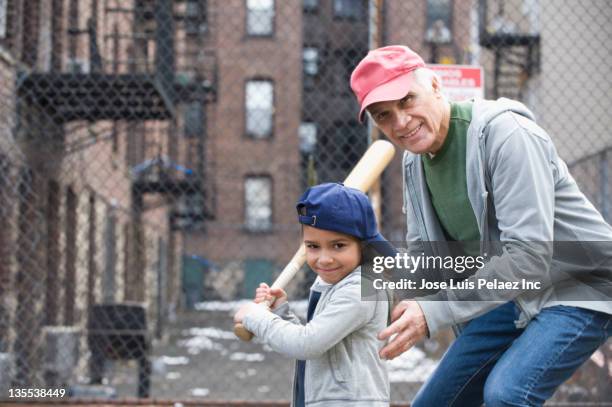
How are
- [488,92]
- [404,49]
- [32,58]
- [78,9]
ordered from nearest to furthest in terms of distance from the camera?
1. [404,49]
2. [32,58]
3. [78,9]
4. [488,92]

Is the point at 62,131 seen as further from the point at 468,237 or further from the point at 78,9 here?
the point at 468,237

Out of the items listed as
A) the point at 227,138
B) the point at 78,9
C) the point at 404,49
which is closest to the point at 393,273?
the point at 404,49

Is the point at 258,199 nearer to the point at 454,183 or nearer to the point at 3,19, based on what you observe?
the point at 3,19

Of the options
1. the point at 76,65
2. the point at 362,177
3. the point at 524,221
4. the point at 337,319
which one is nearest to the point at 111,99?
the point at 76,65

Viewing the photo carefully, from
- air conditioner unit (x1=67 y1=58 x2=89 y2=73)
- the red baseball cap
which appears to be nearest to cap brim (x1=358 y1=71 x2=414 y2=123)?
the red baseball cap

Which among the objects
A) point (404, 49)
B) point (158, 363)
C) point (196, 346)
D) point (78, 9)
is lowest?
point (196, 346)

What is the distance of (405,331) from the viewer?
7.68ft

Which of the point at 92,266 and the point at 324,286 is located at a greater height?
the point at 324,286

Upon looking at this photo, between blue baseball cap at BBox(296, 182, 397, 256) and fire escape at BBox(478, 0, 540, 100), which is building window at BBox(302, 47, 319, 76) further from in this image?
blue baseball cap at BBox(296, 182, 397, 256)

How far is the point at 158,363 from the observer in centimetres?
1005

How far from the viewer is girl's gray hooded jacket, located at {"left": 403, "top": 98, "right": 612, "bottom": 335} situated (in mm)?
2391

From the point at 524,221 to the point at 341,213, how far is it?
628 millimetres

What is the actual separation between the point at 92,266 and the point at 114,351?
5442mm

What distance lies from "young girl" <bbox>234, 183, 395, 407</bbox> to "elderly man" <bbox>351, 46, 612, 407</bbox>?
294mm
